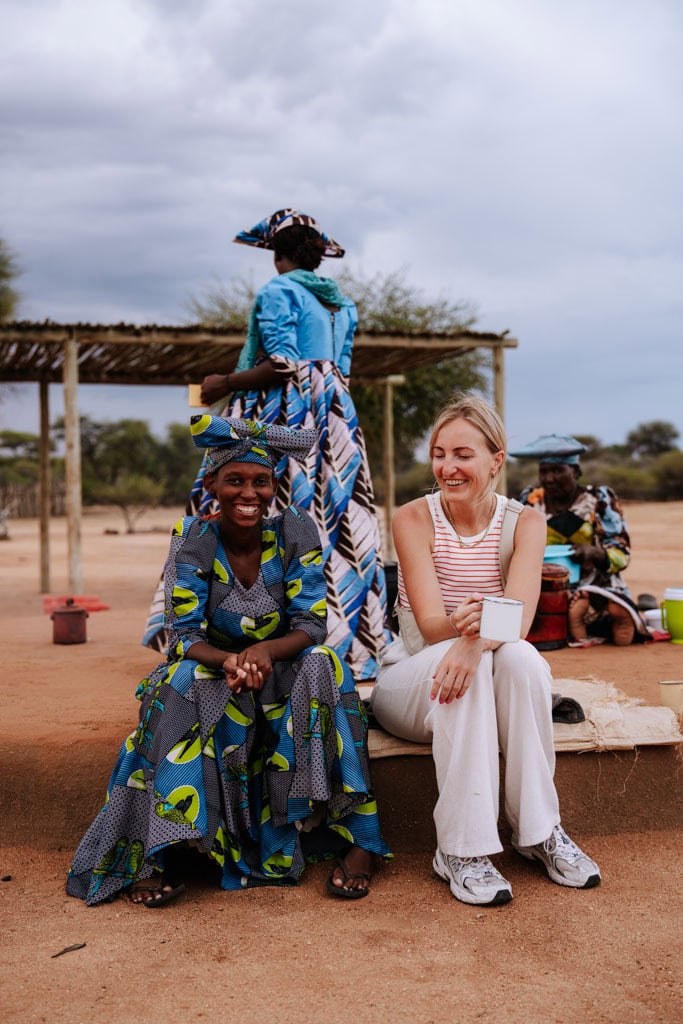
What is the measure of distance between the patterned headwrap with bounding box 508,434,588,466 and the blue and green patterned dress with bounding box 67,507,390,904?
9.15ft

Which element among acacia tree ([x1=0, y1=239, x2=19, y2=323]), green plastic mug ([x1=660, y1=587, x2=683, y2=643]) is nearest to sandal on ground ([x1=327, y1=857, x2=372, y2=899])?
green plastic mug ([x1=660, y1=587, x2=683, y2=643])

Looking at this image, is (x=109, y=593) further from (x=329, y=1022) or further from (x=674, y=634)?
(x=329, y=1022)

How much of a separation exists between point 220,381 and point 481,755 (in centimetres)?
209

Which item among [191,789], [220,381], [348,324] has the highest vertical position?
[348,324]

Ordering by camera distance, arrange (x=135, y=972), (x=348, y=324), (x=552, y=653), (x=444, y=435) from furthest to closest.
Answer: (x=552, y=653), (x=348, y=324), (x=444, y=435), (x=135, y=972)

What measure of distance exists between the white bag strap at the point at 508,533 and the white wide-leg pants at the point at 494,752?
329 mm

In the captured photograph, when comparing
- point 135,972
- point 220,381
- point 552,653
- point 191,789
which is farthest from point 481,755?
point 552,653

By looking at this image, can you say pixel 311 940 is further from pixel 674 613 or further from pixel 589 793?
pixel 674 613

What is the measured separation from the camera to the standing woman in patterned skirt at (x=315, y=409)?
13.9 ft

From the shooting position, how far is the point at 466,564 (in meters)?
3.14

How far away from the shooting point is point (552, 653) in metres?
5.54

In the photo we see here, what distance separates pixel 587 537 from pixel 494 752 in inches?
125

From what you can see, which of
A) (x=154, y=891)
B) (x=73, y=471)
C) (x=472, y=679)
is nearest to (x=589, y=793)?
(x=472, y=679)

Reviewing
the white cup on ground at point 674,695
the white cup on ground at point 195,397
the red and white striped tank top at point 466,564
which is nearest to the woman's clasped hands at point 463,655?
the red and white striped tank top at point 466,564
